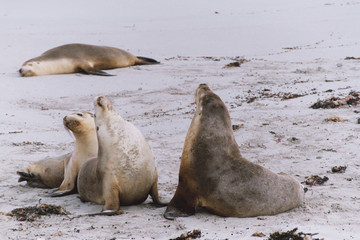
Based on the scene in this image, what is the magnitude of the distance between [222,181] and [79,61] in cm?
867

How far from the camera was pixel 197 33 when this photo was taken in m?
17.2

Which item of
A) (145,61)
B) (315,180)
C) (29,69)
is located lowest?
(315,180)

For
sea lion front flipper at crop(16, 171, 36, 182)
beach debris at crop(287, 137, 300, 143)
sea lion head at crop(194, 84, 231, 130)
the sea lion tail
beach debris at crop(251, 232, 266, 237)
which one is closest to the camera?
beach debris at crop(251, 232, 266, 237)

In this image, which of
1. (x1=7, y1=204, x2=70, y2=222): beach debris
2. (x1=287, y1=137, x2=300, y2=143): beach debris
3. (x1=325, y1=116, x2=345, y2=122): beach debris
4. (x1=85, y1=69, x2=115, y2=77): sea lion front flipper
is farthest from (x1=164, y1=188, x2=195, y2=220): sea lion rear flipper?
(x1=85, y1=69, x2=115, y2=77): sea lion front flipper

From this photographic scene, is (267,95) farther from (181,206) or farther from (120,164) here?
(181,206)

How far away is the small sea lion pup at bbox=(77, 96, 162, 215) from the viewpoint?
15.5ft

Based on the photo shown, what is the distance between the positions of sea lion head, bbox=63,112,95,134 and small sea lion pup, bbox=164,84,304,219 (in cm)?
122

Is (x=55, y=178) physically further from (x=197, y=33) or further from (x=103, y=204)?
(x=197, y=33)

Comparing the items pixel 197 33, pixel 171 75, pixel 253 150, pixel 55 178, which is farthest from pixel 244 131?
pixel 197 33

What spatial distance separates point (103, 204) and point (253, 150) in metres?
2.25

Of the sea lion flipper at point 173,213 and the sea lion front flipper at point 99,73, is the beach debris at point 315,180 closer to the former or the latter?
the sea lion flipper at point 173,213

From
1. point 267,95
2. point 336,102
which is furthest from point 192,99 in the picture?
point 336,102

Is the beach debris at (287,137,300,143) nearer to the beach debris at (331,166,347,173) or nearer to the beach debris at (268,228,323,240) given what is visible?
the beach debris at (331,166,347,173)

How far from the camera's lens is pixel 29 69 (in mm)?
11570
